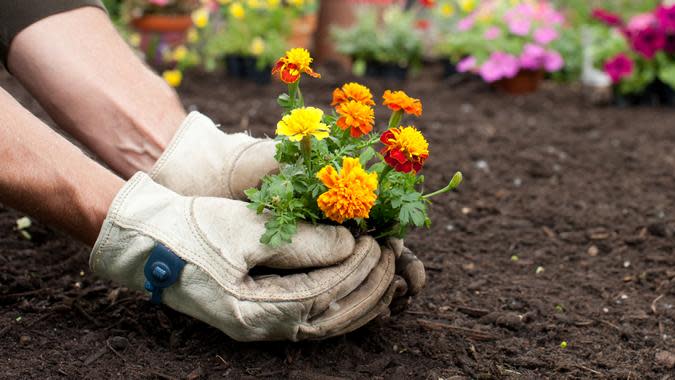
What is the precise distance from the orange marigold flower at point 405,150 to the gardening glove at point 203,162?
19.0 inches

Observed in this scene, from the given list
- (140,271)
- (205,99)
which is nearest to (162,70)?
(205,99)

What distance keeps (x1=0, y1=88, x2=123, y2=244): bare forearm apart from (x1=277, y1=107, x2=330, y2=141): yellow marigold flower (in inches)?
17.1

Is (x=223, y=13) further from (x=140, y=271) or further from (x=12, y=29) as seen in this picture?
(x=140, y=271)

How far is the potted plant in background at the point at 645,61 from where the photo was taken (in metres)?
4.61

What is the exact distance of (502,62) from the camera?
4926mm

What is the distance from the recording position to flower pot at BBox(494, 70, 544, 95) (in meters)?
5.05

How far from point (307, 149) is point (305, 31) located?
4674 millimetres

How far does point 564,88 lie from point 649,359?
372cm

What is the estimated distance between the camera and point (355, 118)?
161 centimetres

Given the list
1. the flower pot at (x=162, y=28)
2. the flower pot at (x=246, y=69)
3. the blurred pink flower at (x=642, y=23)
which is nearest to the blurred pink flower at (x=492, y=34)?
the blurred pink flower at (x=642, y=23)

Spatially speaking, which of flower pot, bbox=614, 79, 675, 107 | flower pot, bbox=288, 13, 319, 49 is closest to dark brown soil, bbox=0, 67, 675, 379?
flower pot, bbox=614, 79, 675, 107

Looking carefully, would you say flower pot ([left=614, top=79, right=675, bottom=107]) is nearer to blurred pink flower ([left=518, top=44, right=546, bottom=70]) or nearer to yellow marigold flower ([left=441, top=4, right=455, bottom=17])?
blurred pink flower ([left=518, top=44, right=546, bottom=70])

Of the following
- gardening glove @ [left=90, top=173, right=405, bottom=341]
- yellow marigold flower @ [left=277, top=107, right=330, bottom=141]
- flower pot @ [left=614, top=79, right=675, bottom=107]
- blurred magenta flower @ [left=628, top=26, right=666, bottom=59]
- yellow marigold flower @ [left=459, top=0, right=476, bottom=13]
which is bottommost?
Answer: flower pot @ [left=614, top=79, right=675, bottom=107]

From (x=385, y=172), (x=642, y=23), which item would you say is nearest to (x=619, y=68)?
(x=642, y=23)
